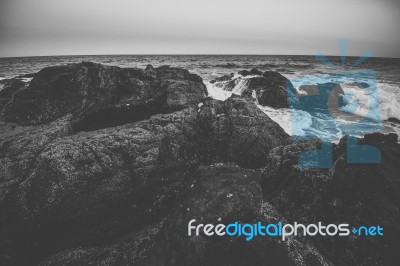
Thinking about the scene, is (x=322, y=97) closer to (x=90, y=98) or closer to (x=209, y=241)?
(x=90, y=98)

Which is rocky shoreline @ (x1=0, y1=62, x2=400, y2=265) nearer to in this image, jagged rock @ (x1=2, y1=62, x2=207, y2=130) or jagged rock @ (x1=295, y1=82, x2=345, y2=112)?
jagged rock @ (x1=2, y1=62, x2=207, y2=130)

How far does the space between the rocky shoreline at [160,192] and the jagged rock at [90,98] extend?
0.06m

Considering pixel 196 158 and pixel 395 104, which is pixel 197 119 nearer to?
pixel 196 158

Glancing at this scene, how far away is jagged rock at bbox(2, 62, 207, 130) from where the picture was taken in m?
5.71

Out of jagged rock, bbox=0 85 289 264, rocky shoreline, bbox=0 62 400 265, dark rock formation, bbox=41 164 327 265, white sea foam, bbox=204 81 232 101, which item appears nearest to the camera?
dark rock formation, bbox=41 164 327 265

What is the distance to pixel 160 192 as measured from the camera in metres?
4.29

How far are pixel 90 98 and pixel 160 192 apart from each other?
3.89 metres

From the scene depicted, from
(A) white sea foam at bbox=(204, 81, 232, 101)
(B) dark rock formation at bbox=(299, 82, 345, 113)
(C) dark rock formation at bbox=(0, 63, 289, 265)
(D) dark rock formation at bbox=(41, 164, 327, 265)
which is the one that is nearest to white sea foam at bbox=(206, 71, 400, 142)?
(A) white sea foam at bbox=(204, 81, 232, 101)

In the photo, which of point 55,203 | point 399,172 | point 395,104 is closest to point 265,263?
point 399,172

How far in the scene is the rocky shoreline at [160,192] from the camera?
286cm

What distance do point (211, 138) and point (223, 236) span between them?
3440mm

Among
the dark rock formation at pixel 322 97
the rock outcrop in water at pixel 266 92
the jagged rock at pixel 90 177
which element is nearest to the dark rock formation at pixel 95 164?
the jagged rock at pixel 90 177

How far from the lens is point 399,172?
11.2 ft

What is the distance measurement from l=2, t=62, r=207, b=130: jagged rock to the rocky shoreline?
0.06 m
